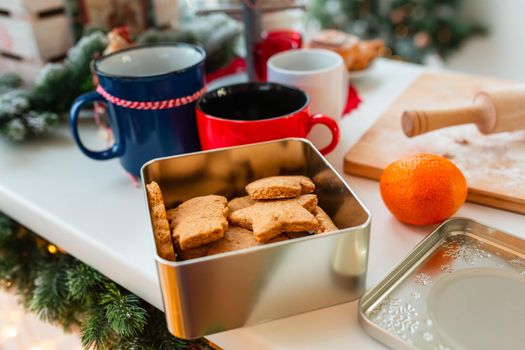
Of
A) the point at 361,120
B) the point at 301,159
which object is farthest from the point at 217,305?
the point at 361,120

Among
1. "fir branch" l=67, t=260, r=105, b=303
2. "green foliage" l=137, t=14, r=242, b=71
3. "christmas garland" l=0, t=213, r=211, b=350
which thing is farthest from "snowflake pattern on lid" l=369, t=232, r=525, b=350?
"green foliage" l=137, t=14, r=242, b=71

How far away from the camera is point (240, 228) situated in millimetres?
460

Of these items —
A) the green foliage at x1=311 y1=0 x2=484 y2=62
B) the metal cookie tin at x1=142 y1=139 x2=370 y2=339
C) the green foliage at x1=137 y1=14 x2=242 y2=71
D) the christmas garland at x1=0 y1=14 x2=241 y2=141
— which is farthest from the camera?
the green foliage at x1=311 y1=0 x2=484 y2=62

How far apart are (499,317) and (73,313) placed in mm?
500

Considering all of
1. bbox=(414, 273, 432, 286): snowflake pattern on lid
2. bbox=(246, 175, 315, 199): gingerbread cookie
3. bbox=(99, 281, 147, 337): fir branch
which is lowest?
bbox=(99, 281, 147, 337): fir branch

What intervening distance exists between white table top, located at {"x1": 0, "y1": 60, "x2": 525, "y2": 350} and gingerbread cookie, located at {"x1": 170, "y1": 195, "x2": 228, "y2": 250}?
0.27 ft

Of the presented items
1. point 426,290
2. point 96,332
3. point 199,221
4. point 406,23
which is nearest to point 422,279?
point 426,290

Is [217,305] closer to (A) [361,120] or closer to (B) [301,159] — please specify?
(B) [301,159]

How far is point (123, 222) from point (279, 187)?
0.73 ft

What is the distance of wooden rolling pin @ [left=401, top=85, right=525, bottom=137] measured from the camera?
2.21 ft

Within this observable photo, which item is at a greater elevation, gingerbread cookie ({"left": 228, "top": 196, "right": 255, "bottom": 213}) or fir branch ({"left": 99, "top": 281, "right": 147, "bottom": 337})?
gingerbread cookie ({"left": 228, "top": 196, "right": 255, "bottom": 213})

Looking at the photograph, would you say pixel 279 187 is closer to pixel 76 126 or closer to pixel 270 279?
pixel 270 279

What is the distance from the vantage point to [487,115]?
0.69 metres

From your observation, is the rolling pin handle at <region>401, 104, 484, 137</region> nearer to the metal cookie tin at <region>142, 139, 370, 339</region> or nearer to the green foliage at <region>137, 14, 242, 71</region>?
the metal cookie tin at <region>142, 139, 370, 339</region>
